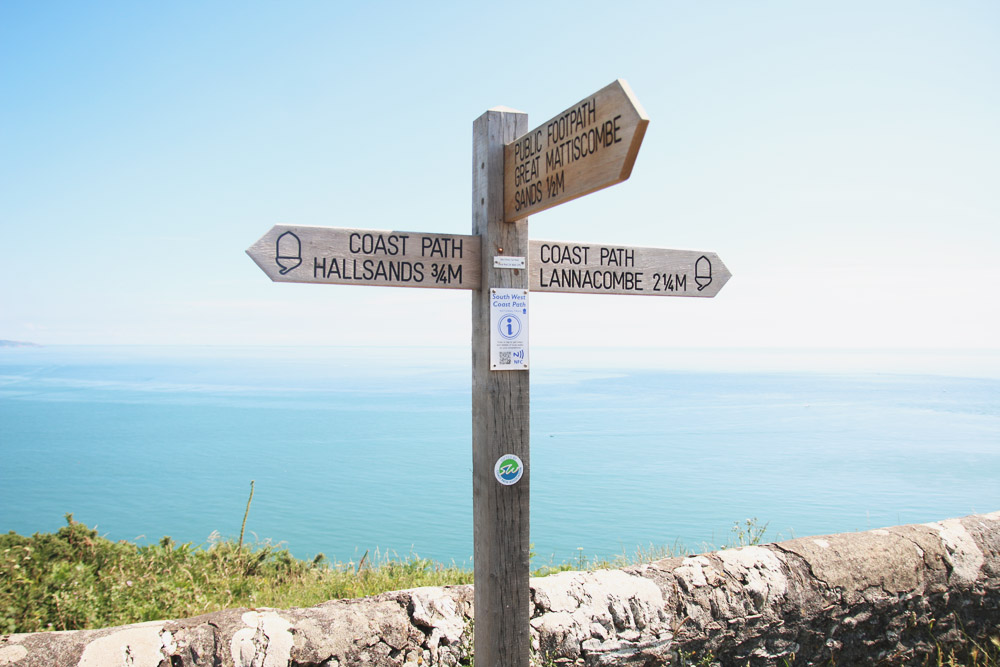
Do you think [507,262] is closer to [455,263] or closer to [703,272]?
[455,263]

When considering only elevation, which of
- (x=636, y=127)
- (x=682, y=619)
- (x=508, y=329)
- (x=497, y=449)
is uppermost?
(x=636, y=127)

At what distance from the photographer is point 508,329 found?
266cm

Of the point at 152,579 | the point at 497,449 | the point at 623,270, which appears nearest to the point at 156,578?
the point at 152,579

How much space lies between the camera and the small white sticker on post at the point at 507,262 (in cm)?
266

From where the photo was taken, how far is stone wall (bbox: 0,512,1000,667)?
261 cm

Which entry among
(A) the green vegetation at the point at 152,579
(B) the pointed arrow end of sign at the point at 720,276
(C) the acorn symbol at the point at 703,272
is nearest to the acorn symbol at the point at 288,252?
(C) the acorn symbol at the point at 703,272

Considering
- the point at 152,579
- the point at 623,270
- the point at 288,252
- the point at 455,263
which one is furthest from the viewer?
the point at 152,579

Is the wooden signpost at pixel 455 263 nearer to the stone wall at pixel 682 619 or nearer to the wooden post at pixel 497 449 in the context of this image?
the wooden post at pixel 497 449

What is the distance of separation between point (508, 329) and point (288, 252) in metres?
0.89

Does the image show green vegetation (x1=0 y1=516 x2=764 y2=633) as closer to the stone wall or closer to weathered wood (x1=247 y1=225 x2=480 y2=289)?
the stone wall

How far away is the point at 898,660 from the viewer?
3.67m

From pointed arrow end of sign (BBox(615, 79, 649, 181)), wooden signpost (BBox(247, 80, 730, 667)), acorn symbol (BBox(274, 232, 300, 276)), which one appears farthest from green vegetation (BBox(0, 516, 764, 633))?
pointed arrow end of sign (BBox(615, 79, 649, 181))

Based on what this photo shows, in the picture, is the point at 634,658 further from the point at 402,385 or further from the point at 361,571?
the point at 402,385

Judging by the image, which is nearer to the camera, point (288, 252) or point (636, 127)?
point (636, 127)
